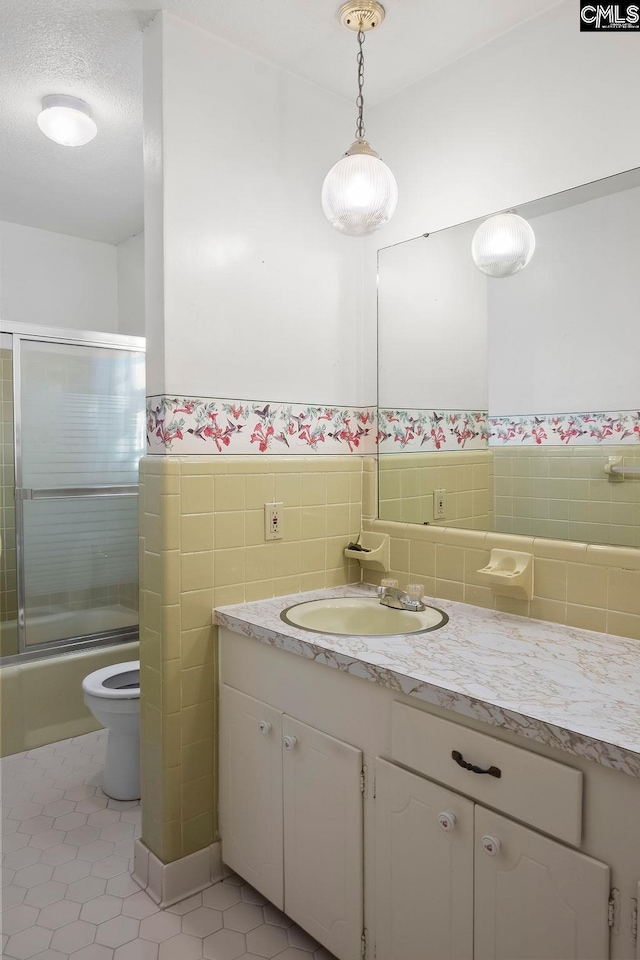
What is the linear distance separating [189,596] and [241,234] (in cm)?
109

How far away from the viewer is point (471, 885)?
117 centimetres

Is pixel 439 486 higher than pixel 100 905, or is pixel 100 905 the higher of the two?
pixel 439 486

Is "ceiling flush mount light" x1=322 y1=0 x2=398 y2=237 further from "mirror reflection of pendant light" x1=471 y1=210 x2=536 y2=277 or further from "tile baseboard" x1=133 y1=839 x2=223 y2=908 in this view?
"tile baseboard" x1=133 y1=839 x2=223 y2=908

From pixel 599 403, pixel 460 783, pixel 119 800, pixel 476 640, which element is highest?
pixel 599 403

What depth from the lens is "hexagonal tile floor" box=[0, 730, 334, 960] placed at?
1567 millimetres

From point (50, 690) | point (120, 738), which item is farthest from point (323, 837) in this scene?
point (50, 690)

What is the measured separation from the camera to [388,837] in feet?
4.37

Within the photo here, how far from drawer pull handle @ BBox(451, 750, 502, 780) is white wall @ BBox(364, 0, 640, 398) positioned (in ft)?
4.38

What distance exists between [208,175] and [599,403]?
126 cm

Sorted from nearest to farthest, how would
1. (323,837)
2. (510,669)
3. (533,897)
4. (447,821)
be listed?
(533,897)
(447,821)
(510,669)
(323,837)

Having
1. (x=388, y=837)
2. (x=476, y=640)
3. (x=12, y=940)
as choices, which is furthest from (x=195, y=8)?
(x=12, y=940)

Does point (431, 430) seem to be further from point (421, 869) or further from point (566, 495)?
point (421, 869)

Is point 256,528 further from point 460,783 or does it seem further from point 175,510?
point 460,783

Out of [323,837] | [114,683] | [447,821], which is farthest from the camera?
[114,683]
